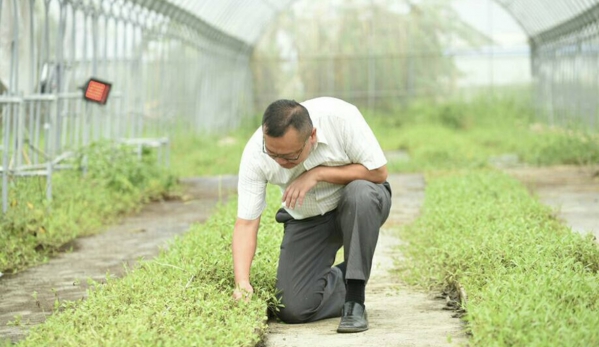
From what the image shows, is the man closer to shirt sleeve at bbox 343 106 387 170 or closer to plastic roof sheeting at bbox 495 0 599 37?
shirt sleeve at bbox 343 106 387 170

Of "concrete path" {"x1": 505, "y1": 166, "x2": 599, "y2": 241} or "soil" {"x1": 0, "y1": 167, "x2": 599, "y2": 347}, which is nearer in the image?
"soil" {"x1": 0, "y1": 167, "x2": 599, "y2": 347}

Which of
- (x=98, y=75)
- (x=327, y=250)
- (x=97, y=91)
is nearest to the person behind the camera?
(x=327, y=250)

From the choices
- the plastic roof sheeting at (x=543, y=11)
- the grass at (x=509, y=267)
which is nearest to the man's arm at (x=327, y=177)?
the grass at (x=509, y=267)

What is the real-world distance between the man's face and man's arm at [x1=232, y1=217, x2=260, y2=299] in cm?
41

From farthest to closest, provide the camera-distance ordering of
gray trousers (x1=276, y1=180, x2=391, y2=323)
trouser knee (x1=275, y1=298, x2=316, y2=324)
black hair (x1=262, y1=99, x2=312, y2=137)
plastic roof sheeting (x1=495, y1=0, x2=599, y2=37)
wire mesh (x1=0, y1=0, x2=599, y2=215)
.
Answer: plastic roof sheeting (x1=495, y1=0, x2=599, y2=37)
wire mesh (x1=0, y1=0, x2=599, y2=215)
trouser knee (x1=275, y1=298, x2=316, y2=324)
gray trousers (x1=276, y1=180, x2=391, y2=323)
black hair (x1=262, y1=99, x2=312, y2=137)

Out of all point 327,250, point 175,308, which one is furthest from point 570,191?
point 175,308

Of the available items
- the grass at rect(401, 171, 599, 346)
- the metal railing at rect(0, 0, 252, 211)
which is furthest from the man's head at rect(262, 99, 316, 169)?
the metal railing at rect(0, 0, 252, 211)

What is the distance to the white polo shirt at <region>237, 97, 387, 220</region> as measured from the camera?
4.76 meters

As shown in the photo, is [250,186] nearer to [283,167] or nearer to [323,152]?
[283,167]

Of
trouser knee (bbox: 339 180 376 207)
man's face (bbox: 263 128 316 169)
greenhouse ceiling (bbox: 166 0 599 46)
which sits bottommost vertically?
trouser knee (bbox: 339 180 376 207)

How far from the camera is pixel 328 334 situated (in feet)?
15.3

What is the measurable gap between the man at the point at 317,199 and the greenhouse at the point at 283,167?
0.06 feet

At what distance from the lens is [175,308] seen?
4367 mm

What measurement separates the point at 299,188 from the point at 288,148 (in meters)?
0.36
